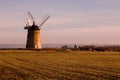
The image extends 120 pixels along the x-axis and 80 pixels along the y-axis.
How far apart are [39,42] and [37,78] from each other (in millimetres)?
57793

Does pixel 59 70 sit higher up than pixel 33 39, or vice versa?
pixel 33 39

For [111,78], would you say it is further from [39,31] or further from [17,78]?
[39,31]

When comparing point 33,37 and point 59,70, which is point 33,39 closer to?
point 33,37

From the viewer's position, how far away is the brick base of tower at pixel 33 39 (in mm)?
76325

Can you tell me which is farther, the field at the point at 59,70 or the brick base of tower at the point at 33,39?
the brick base of tower at the point at 33,39

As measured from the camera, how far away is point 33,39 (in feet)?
250

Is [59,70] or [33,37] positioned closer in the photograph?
[59,70]

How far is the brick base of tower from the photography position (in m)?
76.3

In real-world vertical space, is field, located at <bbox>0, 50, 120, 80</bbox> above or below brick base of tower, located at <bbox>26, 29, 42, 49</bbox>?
below

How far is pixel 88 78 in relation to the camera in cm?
2075

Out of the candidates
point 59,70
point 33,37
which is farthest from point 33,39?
point 59,70

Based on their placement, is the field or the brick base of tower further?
the brick base of tower

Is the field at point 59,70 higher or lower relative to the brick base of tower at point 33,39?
lower

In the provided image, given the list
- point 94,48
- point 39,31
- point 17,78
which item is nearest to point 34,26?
point 39,31
